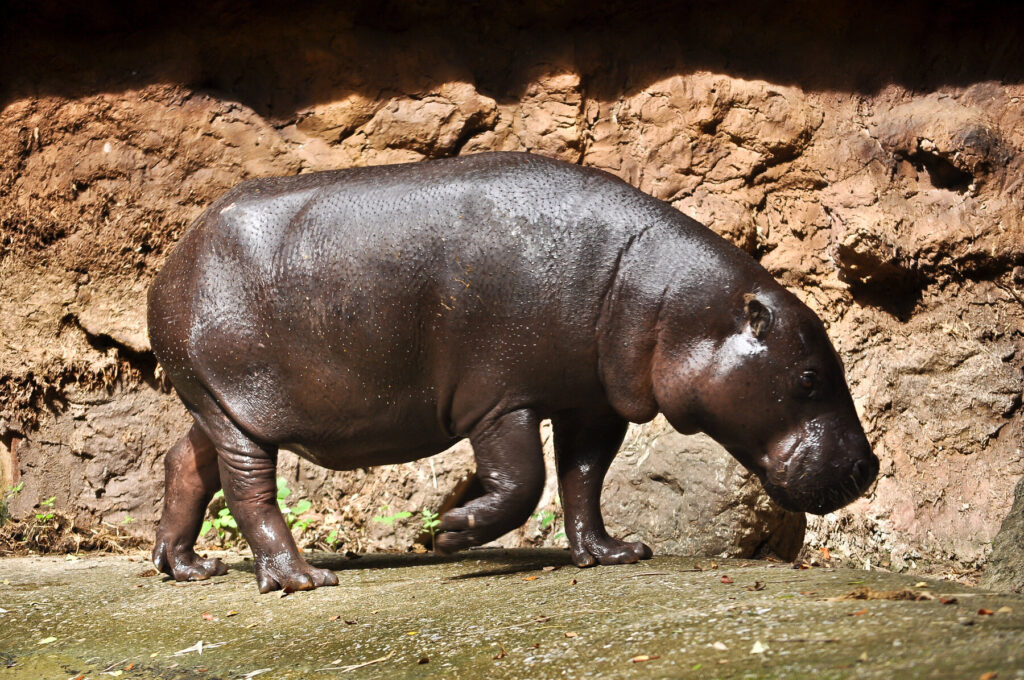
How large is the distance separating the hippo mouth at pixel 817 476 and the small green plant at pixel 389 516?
9.64ft

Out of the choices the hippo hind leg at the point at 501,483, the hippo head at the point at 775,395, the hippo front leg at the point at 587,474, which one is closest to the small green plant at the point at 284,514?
the hippo front leg at the point at 587,474

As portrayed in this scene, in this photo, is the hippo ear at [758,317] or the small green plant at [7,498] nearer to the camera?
the hippo ear at [758,317]

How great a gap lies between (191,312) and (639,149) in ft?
12.0

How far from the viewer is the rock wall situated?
6652 mm

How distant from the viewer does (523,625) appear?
10.8ft

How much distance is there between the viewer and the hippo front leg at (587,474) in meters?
4.38

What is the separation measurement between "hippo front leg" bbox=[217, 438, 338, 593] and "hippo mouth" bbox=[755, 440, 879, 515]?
1975mm


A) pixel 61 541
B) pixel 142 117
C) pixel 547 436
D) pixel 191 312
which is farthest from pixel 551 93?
pixel 61 541

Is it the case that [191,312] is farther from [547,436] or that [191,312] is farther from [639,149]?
[639,149]

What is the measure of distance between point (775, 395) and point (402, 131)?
13.1 feet

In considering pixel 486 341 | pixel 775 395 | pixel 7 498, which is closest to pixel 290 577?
pixel 486 341

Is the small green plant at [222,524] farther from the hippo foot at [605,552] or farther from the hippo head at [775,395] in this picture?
the hippo head at [775,395]

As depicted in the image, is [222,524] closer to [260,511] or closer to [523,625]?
[260,511]

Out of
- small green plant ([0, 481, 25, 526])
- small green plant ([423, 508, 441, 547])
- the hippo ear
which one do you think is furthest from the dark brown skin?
small green plant ([0, 481, 25, 526])
